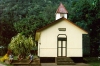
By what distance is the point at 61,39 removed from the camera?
3231cm

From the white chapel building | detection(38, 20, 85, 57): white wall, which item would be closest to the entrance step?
the white chapel building

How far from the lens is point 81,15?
44.1m

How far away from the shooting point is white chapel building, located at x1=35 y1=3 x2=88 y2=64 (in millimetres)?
32156

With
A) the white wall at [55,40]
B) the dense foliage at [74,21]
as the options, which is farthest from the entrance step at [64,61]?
the dense foliage at [74,21]

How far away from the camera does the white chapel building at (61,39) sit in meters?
32.2

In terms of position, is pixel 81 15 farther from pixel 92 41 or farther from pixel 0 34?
pixel 0 34

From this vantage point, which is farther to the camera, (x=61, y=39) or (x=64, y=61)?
(x=61, y=39)

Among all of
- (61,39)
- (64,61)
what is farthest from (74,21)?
(64,61)

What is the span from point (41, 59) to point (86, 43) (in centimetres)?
2677

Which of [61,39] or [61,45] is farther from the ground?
[61,39]

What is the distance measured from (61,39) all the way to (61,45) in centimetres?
68

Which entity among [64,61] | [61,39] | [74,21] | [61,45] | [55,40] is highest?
[74,21]

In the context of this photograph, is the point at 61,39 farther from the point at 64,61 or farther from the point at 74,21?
the point at 74,21

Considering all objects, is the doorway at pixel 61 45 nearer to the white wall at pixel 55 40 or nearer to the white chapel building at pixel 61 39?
the white chapel building at pixel 61 39
